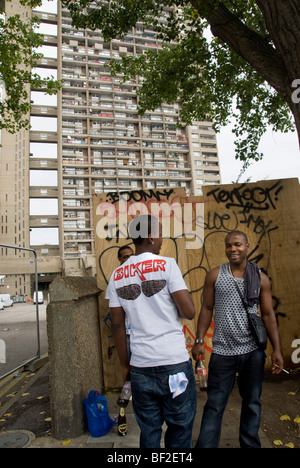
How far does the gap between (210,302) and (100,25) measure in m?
8.34

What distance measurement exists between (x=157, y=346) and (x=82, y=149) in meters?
69.2

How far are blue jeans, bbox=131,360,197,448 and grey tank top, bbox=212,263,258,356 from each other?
57cm

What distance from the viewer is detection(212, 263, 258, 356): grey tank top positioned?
242 centimetres

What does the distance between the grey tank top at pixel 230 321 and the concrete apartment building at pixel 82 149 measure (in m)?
61.7

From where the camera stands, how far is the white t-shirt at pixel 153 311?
1969 millimetres

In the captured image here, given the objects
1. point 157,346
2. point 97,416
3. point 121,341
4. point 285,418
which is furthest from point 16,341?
point 157,346

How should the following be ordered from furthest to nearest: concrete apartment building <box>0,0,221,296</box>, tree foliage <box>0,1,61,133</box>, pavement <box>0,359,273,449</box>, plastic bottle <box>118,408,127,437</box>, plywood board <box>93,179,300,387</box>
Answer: concrete apartment building <box>0,0,221,296</box>, tree foliage <box>0,1,61,133</box>, plywood board <box>93,179,300,387</box>, plastic bottle <box>118,408,127,437</box>, pavement <box>0,359,273,449</box>

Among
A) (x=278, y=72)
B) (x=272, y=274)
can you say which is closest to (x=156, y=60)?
(x=278, y=72)

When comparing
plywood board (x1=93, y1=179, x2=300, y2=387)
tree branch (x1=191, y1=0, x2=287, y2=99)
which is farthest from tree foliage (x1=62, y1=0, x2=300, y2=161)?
plywood board (x1=93, y1=179, x2=300, y2=387)

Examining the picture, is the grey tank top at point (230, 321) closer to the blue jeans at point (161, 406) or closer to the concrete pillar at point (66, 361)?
the blue jeans at point (161, 406)

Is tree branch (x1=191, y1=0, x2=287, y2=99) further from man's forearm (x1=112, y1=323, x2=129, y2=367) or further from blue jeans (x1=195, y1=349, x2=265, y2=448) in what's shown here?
man's forearm (x1=112, y1=323, x2=129, y2=367)

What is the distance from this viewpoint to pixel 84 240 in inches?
2483

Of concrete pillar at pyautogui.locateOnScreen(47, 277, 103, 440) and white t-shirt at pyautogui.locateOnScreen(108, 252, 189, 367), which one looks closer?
white t-shirt at pyautogui.locateOnScreen(108, 252, 189, 367)

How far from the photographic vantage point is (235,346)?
7.93 ft
